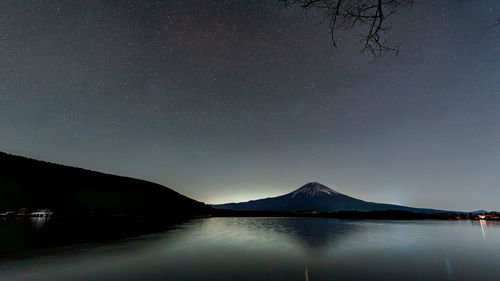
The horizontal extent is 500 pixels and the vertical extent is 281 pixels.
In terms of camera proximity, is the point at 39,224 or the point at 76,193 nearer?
the point at 39,224

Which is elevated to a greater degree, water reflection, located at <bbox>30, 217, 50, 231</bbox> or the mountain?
Result: the mountain

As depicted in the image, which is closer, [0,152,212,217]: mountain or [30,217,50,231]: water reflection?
[30,217,50,231]: water reflection

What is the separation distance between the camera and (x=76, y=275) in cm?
950

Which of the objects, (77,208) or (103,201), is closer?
(77,208)

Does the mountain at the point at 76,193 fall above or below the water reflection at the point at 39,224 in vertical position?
above

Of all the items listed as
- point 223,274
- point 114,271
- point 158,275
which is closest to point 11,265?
point 114,271

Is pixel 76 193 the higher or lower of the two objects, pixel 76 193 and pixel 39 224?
the higher

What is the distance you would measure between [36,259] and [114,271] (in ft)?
19.2

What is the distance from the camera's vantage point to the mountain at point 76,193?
5059 inches

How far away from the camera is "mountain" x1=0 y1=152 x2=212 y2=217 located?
128 metres

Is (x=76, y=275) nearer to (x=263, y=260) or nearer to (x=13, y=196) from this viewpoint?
(x=263, y=260)

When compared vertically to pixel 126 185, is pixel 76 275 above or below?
below

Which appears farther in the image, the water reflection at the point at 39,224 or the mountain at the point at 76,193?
the mountain at the point at 76,193

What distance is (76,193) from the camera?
477 ft
